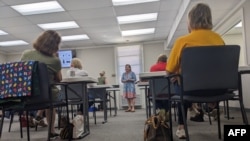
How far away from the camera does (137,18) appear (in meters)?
6.10

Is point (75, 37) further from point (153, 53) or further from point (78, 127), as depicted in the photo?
point (78, 127)

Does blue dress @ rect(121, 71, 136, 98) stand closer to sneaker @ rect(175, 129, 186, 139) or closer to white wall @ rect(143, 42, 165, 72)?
white wall @ rect(143, 42, 165, 72)

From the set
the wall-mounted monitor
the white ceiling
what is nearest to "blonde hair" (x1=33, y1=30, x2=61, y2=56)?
the white ceiling

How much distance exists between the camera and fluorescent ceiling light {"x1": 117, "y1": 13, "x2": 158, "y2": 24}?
19.2 feet

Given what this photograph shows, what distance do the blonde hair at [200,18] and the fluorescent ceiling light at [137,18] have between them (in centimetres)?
385

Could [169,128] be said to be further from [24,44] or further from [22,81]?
[24,44]

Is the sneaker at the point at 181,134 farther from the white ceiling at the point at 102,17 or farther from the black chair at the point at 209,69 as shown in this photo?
the white ceiling at the point at 102,17

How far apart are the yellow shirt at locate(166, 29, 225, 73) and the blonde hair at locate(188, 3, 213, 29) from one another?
49 millimetres

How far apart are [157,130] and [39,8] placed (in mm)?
3949

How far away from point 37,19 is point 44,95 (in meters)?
3.94

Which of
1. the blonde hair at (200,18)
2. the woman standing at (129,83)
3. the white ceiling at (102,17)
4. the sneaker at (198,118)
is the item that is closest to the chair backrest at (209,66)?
the blonde hair at (200,18)

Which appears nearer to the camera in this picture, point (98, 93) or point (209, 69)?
point (209, 69)

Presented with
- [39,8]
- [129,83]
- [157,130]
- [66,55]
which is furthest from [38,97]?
[66,55]

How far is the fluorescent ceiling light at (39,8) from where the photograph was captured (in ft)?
15.6
